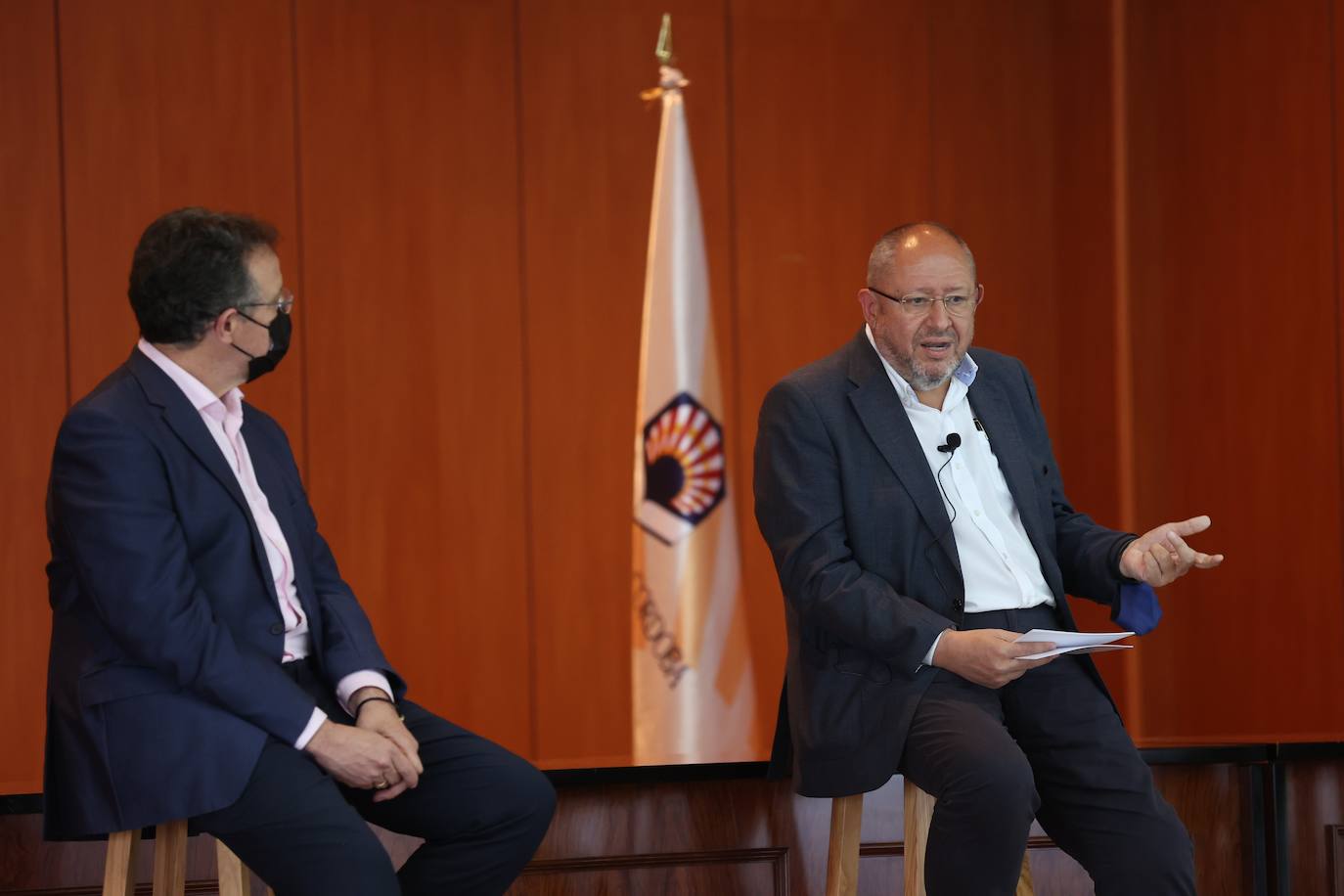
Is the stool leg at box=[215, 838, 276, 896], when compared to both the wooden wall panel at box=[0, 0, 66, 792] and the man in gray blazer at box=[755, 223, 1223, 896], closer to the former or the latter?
Answer: the man in gray blazer at box=[755, 223, 1223, 896]

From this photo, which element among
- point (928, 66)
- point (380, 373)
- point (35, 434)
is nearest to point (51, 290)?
point (35, 434)

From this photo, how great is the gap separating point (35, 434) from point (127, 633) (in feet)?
10.3

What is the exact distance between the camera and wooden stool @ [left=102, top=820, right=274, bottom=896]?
1.96m

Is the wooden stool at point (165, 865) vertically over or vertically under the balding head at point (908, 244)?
under

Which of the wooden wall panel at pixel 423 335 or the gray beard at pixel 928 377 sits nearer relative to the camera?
the gray beard at pixel 928 377

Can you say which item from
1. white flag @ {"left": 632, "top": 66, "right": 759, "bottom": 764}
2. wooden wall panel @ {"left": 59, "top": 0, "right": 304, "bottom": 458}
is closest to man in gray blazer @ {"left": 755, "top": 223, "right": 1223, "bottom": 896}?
white flag @ {"left": 632, "top": 66, "right": 759, "bottom": 764}

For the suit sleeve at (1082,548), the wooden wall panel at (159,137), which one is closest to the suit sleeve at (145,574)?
Answer: the suit sleeve at (1082,548)

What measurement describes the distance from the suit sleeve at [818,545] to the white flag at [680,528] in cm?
201

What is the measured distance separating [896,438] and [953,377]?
0.22 m

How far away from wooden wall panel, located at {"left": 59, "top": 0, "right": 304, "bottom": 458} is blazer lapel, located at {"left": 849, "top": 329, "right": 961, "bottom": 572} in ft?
9.58

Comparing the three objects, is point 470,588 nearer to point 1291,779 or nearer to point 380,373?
point 380,373

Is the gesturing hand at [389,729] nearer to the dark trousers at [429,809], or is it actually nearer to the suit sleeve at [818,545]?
the dark trousers at [429,809]

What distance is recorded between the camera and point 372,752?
1994mm

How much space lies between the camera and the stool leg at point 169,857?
79.0 inches
